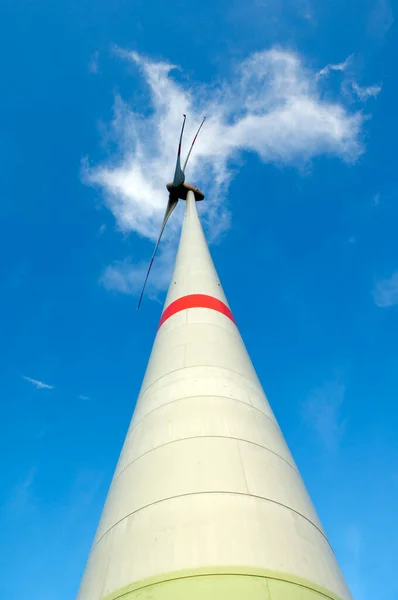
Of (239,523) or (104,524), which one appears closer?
(239,523)

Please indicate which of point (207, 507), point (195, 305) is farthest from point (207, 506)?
point (195, 305)

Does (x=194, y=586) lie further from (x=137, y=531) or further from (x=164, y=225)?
(x=164, y=225)

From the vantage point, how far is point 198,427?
15.5ft

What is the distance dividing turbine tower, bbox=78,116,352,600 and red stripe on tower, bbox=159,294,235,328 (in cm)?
212

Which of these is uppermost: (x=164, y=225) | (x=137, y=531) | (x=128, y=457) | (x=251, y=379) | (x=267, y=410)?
(x=164, y=225)

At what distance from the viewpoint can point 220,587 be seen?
291cm

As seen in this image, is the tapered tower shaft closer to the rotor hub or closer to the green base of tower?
the green base of tower

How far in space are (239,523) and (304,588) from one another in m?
0.67

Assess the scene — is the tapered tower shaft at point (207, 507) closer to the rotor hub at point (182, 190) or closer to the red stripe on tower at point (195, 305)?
the red stripe on tower at point (195, 305)

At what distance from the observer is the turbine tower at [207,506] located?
3066 millimetres

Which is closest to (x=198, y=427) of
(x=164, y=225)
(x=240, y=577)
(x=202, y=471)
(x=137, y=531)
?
(x=202, y=471)

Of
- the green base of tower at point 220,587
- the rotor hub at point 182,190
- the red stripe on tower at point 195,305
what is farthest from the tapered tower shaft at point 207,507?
the rotor hub at point 182,190

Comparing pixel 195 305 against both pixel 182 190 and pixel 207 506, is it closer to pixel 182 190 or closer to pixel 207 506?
pixel 207 506

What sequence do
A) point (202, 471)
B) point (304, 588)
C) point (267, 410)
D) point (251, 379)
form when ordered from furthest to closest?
point (251, 379)
point (267, 410)
point (202, 471)
point (304, 588)
